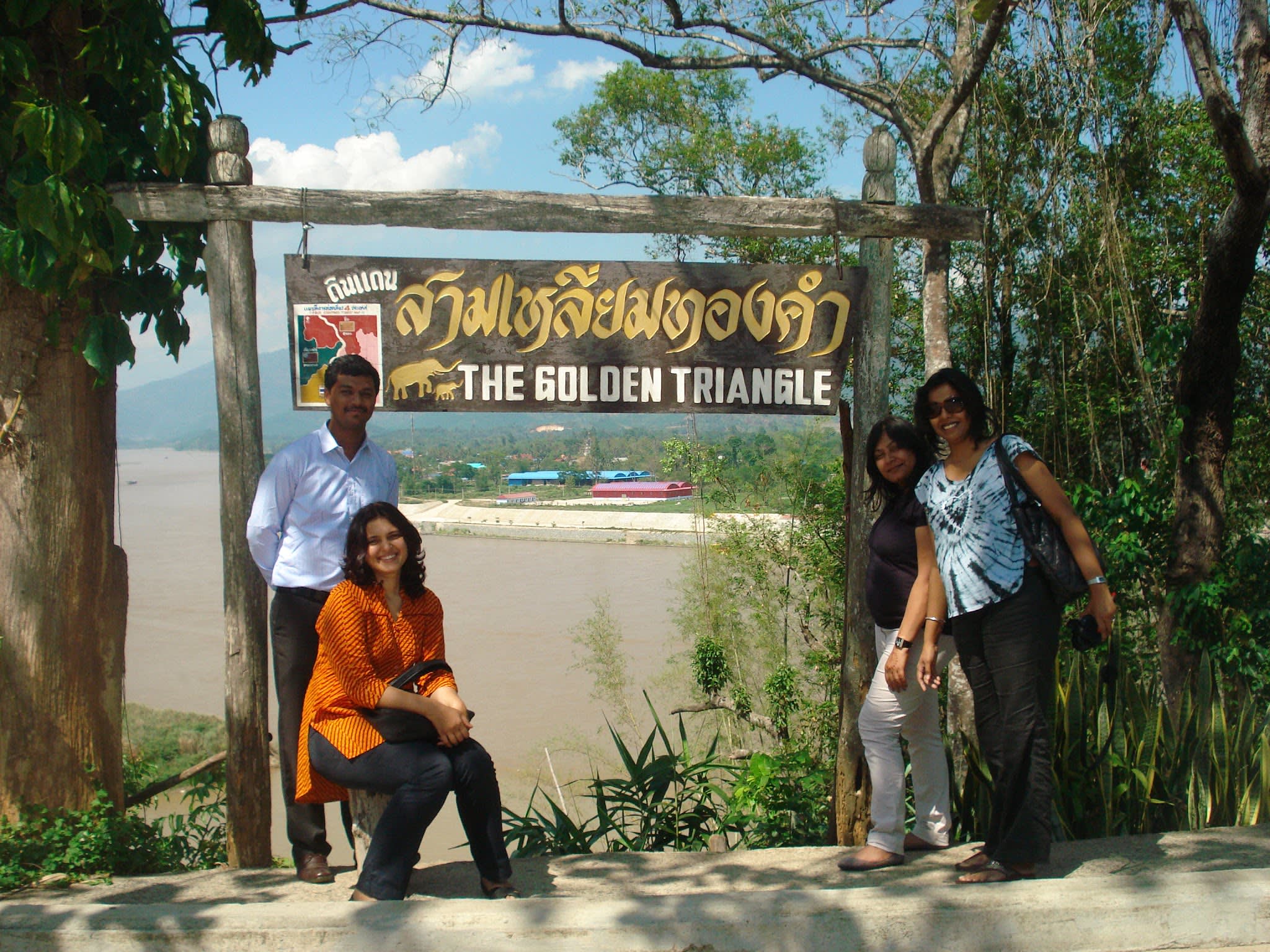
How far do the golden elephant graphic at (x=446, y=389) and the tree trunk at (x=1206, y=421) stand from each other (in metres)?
3.93

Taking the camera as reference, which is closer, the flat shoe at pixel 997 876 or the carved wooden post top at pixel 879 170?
the flat shoe at pixel 997 876

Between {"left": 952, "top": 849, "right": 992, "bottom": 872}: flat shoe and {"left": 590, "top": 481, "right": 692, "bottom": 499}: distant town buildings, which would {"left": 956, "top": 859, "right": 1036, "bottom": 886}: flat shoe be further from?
{"left": 590, "top": 481, "right": 692, "bottom": 499}: distant town buildings

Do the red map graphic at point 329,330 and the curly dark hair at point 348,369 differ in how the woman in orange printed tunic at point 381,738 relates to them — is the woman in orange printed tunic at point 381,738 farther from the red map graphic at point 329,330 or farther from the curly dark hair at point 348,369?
the red map graphic at point 329,330

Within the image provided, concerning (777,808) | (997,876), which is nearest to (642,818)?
(777,808)

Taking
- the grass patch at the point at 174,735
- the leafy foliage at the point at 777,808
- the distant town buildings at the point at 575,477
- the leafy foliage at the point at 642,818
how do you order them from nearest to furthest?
the leafy foliage at the point at 642,818, the leafy foliage at the point at 777,808, the grass patch at the point at 174,735, the distant town buildings at the point at 575,477

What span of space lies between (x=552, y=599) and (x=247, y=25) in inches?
653

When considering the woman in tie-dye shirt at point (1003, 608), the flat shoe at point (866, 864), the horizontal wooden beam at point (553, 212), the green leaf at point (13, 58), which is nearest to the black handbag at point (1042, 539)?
the woman in tie-dye shirt at point (1003, 608)

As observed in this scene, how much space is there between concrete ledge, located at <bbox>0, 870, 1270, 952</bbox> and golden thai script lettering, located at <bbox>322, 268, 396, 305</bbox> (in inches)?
88.0

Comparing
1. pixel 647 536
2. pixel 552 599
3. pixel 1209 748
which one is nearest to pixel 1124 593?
pixel 1209 748

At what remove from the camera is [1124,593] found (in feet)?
21.8

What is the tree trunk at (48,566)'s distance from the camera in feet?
12.3

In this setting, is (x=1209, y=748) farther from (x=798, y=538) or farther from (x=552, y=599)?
(x=552, y=599)

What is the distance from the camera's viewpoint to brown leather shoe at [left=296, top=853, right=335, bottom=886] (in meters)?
3.48

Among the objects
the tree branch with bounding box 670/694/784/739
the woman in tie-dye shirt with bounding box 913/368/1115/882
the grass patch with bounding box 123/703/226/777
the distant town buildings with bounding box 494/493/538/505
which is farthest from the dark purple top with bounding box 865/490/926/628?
the distant town buildings with bounding box 494/493/538/505
